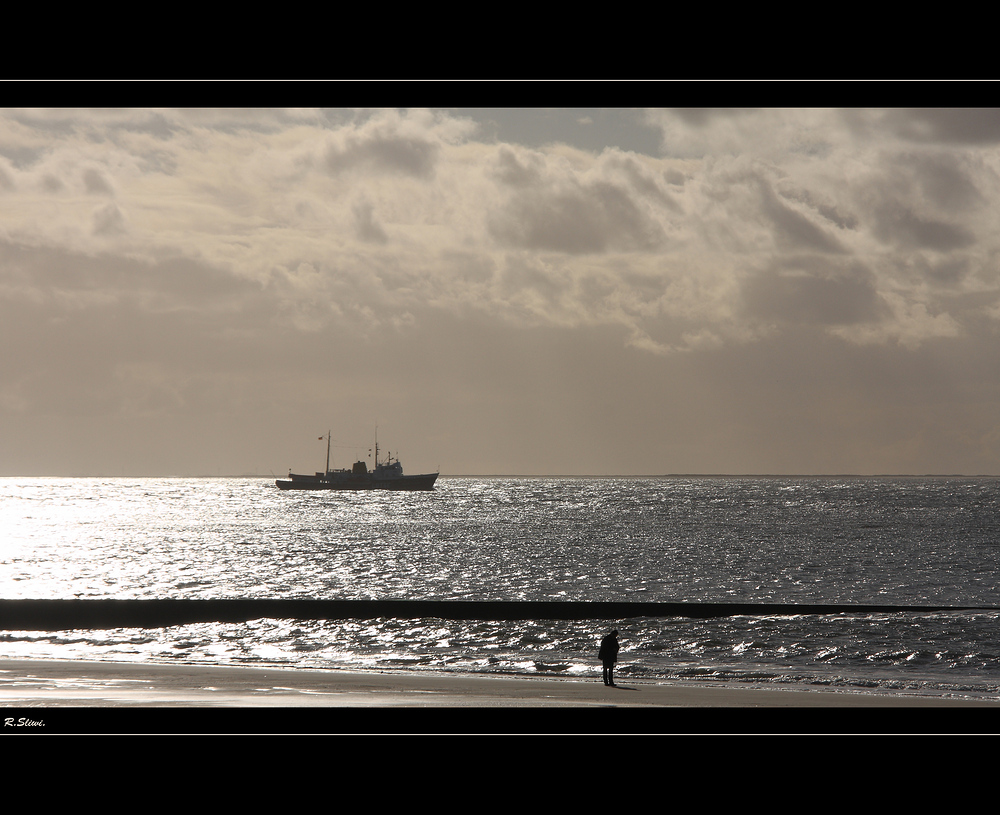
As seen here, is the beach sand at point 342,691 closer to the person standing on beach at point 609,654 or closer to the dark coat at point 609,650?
the person standing on beach at point 609,654

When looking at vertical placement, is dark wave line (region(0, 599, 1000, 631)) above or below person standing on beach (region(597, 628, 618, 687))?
below

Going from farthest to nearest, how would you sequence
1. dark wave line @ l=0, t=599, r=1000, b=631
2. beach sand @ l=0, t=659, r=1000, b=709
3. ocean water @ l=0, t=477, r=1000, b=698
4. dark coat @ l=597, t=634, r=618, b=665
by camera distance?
dark wave line @ l=0, t=599, r=1000, b=631
ocean water @ l=0, t=477, r=1000, b=698
dark coat @ l=597, t=634, r=618, b=665
beach sand @ l=0, t=659, r=1000, b=709

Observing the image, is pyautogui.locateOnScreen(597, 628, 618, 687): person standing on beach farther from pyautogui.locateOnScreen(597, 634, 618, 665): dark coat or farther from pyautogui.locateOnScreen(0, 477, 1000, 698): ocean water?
pyautogui.locateOnScreen(0, 477, 1000, 698): ocean water

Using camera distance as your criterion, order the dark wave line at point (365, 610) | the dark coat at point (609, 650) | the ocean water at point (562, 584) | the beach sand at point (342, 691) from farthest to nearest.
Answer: the dark wave line at point (365, 610) < the ocean water at point (562, 584) < the dark coat at point (609, 650) < the beach sand at point (342, 691)

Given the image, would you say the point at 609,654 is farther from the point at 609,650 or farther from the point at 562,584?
the point at 562,584

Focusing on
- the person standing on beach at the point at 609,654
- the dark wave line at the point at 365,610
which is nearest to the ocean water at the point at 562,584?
the dark wave line at the point at 365,610

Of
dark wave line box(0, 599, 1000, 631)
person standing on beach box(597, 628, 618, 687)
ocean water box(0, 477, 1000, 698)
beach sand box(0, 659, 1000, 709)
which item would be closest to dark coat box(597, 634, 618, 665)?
person standing on beach box(597, 628, 618, 687)

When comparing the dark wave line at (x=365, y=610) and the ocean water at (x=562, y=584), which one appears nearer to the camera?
the ocean water at (x=562, y=584)

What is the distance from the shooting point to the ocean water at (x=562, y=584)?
25.3 m

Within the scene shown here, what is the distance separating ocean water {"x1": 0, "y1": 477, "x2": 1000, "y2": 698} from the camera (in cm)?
2528

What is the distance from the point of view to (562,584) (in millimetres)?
50469

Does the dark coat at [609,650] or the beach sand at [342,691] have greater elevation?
the dark coat at [609,650]
